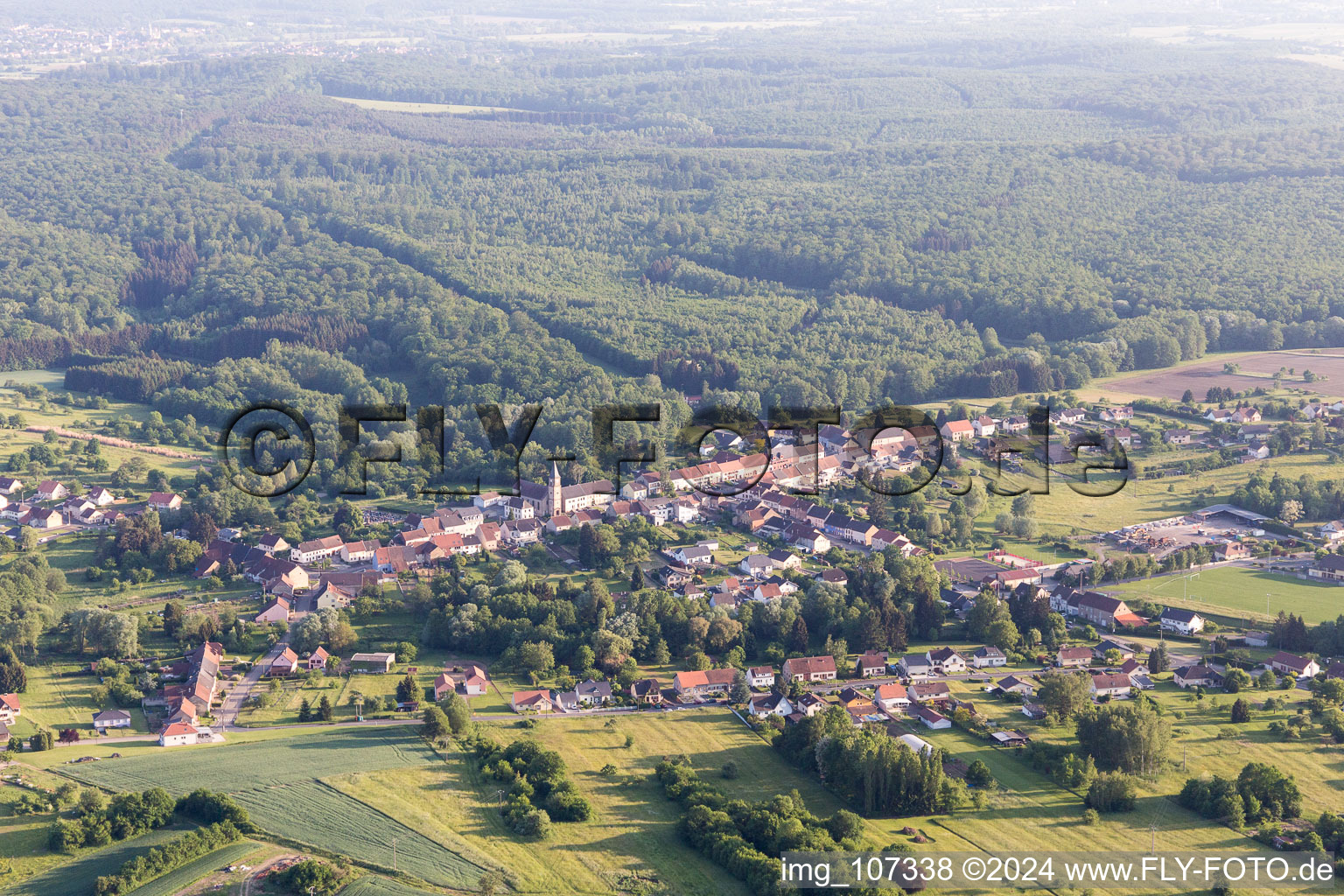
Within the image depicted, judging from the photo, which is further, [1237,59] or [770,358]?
[1237,59]

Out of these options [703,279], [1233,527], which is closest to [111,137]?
[703,279]

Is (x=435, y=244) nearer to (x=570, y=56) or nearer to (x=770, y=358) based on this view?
(x=770, y=358)

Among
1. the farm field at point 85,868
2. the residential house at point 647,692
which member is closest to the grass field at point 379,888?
the farm field at point 85,868

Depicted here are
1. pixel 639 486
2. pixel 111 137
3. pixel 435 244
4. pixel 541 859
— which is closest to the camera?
pixel 541 859

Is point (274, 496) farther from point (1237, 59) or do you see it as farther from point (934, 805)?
point (1237, 59)

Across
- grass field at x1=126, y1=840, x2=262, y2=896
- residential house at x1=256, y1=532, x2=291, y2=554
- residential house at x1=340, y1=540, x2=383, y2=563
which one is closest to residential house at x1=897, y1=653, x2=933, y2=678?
grass field at x1=126, y1=840, x2=262, y2=896

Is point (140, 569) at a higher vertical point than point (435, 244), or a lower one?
lower

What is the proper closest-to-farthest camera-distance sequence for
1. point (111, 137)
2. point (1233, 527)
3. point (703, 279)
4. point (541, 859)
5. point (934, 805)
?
point (541, 859) < point (934, 805) < point (1233, 527) < point (703, 279) < point (111, 137)

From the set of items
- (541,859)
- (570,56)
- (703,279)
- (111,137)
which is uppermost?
(570,56)
